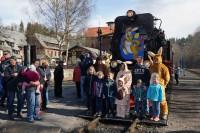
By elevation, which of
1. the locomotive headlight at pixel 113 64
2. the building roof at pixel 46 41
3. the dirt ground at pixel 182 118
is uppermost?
the building roof at pixel 46 41

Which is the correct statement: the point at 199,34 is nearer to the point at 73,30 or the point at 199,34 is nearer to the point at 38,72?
the point at 73,30

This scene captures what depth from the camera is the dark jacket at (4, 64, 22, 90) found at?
38.7 ft

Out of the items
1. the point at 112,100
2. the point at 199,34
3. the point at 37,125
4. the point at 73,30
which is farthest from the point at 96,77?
the point at 199,34

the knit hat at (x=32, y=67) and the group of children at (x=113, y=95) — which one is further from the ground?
Result: the knit hat at (x=32, y=67)

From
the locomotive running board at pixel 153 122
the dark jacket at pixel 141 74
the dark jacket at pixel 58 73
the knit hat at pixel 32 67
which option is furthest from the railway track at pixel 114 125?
the dark jacket at pixel 58 73

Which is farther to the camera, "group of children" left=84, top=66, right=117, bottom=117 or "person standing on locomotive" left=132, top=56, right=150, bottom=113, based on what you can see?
"group of children" left=84, top=66, right=117, bottom=117

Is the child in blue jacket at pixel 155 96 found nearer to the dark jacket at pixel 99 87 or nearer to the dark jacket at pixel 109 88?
the dark jacket at pixel 109 88

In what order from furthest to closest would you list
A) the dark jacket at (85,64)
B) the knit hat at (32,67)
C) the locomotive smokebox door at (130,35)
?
the dark jacket at (85,64) < the locomotive smokebox door at (130,35) < the knit hat at (32,67)

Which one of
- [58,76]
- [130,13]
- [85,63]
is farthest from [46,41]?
[130,13]

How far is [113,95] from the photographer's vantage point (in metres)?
12.4

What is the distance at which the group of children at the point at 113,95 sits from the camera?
1166 cm

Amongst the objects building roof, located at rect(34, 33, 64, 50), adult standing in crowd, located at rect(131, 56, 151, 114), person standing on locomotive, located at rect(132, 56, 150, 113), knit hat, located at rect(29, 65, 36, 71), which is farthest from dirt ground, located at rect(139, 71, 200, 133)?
building roof, located at rect(34, 33, 64, 50)

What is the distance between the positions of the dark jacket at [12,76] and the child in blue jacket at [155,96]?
157 inches

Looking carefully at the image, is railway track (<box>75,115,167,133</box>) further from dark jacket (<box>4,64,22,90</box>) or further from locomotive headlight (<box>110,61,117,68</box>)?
locomotive headlight (<box>110,61,117,68</box>)
